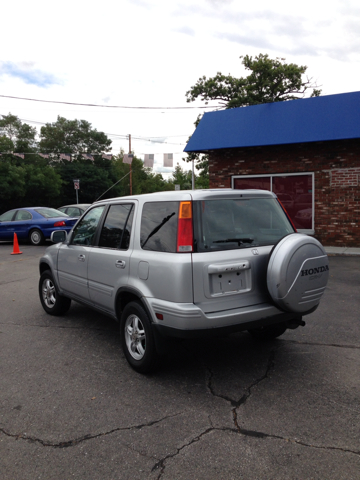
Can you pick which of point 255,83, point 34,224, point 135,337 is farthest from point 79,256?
point 255,83

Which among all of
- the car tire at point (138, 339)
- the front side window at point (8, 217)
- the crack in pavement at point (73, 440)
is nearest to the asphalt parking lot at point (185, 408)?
the crack in pavement at point (73, 440)

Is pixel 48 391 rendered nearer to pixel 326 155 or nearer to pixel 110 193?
pixel 326 155

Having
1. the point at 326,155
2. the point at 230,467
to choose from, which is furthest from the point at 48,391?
the point at 326,155

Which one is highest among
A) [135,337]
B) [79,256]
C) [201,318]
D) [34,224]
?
[79,256]

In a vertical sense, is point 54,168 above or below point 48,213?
above

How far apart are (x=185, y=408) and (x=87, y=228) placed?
8.75 feet

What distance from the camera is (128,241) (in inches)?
163

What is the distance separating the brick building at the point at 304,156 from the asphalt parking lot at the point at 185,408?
8.88m

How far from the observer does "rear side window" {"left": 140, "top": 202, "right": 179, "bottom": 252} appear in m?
3.61

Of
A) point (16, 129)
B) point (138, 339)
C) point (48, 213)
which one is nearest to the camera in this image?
point (138, 339)

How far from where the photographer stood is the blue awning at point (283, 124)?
12953 millimetres

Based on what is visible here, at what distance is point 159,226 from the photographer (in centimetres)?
379

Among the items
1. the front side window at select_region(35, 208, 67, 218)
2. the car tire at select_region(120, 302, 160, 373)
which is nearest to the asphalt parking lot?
the car tire at select_region(120, 302, 160, 373)

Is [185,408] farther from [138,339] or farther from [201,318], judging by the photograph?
[138,339]
